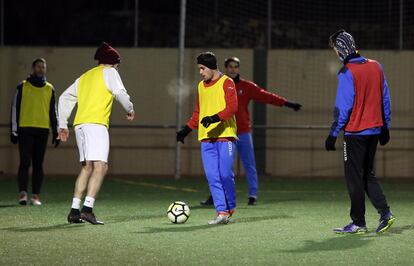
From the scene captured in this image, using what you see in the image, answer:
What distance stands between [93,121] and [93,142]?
0.24 metres

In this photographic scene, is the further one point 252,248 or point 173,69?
point 173,69

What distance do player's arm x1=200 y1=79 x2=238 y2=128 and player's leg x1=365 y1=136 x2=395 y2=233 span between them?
170 centimetres

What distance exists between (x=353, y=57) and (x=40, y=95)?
5.38 meters

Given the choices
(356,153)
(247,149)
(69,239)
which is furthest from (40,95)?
(356,153)

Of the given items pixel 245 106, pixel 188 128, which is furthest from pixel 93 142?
pixel 245 106

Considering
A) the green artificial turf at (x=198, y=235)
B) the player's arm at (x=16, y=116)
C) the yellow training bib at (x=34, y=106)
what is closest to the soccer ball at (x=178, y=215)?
the green artificial turf at (x=198, y=235)

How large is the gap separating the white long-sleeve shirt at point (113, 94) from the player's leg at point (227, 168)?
1.16 meters

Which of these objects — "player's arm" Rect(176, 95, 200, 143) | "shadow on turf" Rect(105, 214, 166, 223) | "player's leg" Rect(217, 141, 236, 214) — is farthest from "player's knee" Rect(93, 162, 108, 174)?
"player's leg" Rect(217, 141, 236, 214)

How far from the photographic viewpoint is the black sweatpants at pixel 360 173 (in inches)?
381

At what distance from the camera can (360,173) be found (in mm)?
9703

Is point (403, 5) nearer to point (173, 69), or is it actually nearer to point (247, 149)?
point (173, 69)

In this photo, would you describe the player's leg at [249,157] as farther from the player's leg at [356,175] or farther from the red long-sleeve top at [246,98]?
the player's leg at [356,175]

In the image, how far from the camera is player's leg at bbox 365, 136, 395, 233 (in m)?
9.75

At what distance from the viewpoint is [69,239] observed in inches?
364
